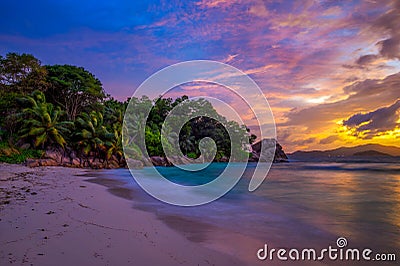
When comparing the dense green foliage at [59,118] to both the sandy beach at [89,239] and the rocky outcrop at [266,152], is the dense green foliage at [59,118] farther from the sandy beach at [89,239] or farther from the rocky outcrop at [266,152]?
the rocky outcrop at [266,152]

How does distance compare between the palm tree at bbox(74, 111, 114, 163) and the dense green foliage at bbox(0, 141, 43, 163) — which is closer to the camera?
the dense green foliage at bbox(0, 141, 43, 163)

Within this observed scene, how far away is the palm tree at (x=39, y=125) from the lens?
70.2 feet

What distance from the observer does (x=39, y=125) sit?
21.7 metres

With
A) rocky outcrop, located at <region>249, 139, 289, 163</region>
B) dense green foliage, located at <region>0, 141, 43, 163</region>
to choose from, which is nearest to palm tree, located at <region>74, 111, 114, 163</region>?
dense green foliage, located at <region>0, 141, 43, 163</region>

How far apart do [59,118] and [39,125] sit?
510 centimetres

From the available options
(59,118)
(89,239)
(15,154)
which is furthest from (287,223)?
(59,118)

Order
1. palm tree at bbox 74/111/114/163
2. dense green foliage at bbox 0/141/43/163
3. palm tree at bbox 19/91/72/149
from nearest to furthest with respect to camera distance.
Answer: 1. dense green foliage at bbox 0/141/43/163
2. palm tree at bbox 19/91/72/149
3. palm tree at bbox 74/111/114/163

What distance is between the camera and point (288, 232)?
606 cm

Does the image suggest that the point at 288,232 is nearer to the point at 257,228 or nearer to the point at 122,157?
the point at 257,228

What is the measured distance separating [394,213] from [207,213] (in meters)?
6.49

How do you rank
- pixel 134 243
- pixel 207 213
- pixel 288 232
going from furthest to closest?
pixel 207 213, pixel 288 232, pixel 134 243

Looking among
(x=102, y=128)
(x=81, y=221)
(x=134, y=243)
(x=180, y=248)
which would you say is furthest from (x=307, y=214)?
(x=102, y=128)

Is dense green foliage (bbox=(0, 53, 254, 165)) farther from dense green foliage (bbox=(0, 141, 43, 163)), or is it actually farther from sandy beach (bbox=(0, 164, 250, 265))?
sandy beach (bbox=(0, 164, 250, 265))

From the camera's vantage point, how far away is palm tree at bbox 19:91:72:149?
21391 millimetres
